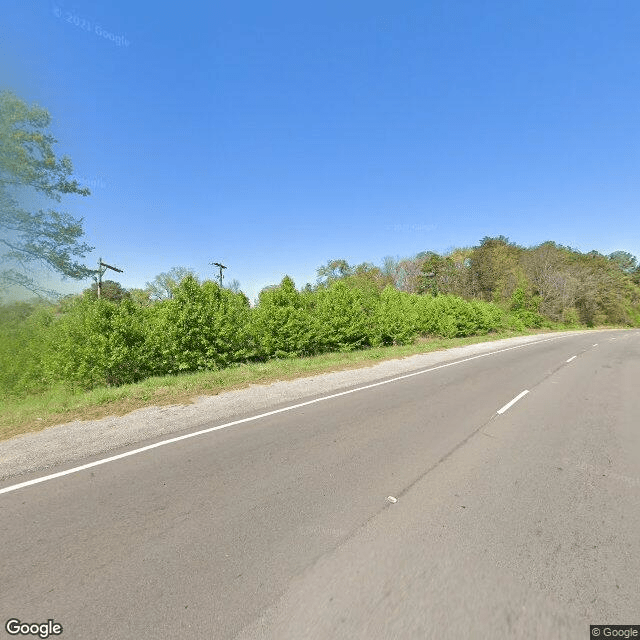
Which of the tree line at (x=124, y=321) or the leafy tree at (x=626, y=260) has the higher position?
the leafy tree at (x=626, y=260)

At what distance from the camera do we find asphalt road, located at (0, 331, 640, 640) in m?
2.15

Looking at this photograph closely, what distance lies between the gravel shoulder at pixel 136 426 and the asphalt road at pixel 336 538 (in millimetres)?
637

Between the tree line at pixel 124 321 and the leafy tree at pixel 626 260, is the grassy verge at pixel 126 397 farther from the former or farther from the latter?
the leafy tree at pixel 626 260

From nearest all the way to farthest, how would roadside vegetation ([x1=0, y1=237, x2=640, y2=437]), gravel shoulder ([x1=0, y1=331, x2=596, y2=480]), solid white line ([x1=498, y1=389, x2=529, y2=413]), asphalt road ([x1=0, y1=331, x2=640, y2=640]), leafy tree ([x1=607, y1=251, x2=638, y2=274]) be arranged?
asphalt road ([x1=0, y1=331, x2=640, y2=640]) < gravel shoulder ([x1=0, y1=331, x2=596, y2=480]) < solid white line ([x1=498, y1=389, x2=529, y2=413]) < roadside vegetation ([x1=0, y1=237, x2=640, y2=437]) < leafy tree ([x1=607, y1=251, x2=638, y2=274])

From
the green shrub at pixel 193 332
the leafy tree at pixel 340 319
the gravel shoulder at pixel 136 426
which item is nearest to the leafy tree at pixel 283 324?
the leafy tree at pixel 340 319

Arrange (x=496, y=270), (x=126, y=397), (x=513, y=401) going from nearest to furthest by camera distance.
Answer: (x=513, y=401)
(x=126, y=397)
(x=496, y=270)

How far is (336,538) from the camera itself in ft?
9.57

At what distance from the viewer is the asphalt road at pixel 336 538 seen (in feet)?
7.04

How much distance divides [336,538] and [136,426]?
15.7 ft

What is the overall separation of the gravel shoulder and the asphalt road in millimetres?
637

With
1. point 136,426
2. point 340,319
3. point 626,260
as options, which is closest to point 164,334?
point 136,426

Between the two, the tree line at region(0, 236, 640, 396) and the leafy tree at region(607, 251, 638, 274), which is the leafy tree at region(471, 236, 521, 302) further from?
the leafy tree at region(607, 251, 638, 274)

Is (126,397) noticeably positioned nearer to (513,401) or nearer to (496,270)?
(513,401)

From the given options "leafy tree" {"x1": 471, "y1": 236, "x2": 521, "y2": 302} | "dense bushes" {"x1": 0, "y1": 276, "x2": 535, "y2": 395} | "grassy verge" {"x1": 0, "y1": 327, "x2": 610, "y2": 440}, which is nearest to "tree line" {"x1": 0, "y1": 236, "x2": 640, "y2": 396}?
"dense bushes" {"x1": 0, "y1": 276, "x2": 535, "y2": 395}
